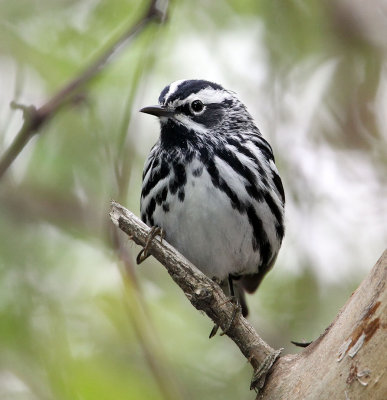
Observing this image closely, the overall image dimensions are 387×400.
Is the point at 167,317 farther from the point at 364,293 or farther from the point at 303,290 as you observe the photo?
the point at 364,293

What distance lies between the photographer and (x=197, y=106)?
468 centimetres

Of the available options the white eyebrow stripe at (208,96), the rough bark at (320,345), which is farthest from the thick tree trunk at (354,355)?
the white eyebrow stripe at (208,96)

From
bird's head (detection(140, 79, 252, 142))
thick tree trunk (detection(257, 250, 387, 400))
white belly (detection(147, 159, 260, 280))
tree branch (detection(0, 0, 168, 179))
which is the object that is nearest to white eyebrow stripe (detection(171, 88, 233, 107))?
bird's head (detection(140, 79, 252, 142))

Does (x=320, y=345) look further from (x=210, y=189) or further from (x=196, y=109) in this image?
(x=196, y=109)

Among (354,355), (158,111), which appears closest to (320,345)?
(354,355)

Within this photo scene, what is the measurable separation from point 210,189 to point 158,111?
2.16 ft

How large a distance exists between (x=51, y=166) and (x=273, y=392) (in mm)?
2586

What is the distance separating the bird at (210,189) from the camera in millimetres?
4148

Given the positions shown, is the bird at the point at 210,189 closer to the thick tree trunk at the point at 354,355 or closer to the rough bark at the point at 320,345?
the rough bark at the point at 320,345

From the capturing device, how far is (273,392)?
10.5 feet

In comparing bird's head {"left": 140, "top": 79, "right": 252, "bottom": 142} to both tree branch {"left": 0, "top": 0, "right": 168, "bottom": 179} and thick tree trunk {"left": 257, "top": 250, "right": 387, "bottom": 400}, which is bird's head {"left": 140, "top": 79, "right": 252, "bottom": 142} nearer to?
tree branch {"left": 0, "top": 0, "right": 168, "bottom": 179}

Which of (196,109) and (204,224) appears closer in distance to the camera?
(204,224)

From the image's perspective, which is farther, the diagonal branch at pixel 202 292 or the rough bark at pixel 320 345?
the diagonal branch at pixel 202 292

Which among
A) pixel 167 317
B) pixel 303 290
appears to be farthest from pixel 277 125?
pixel 167 317
